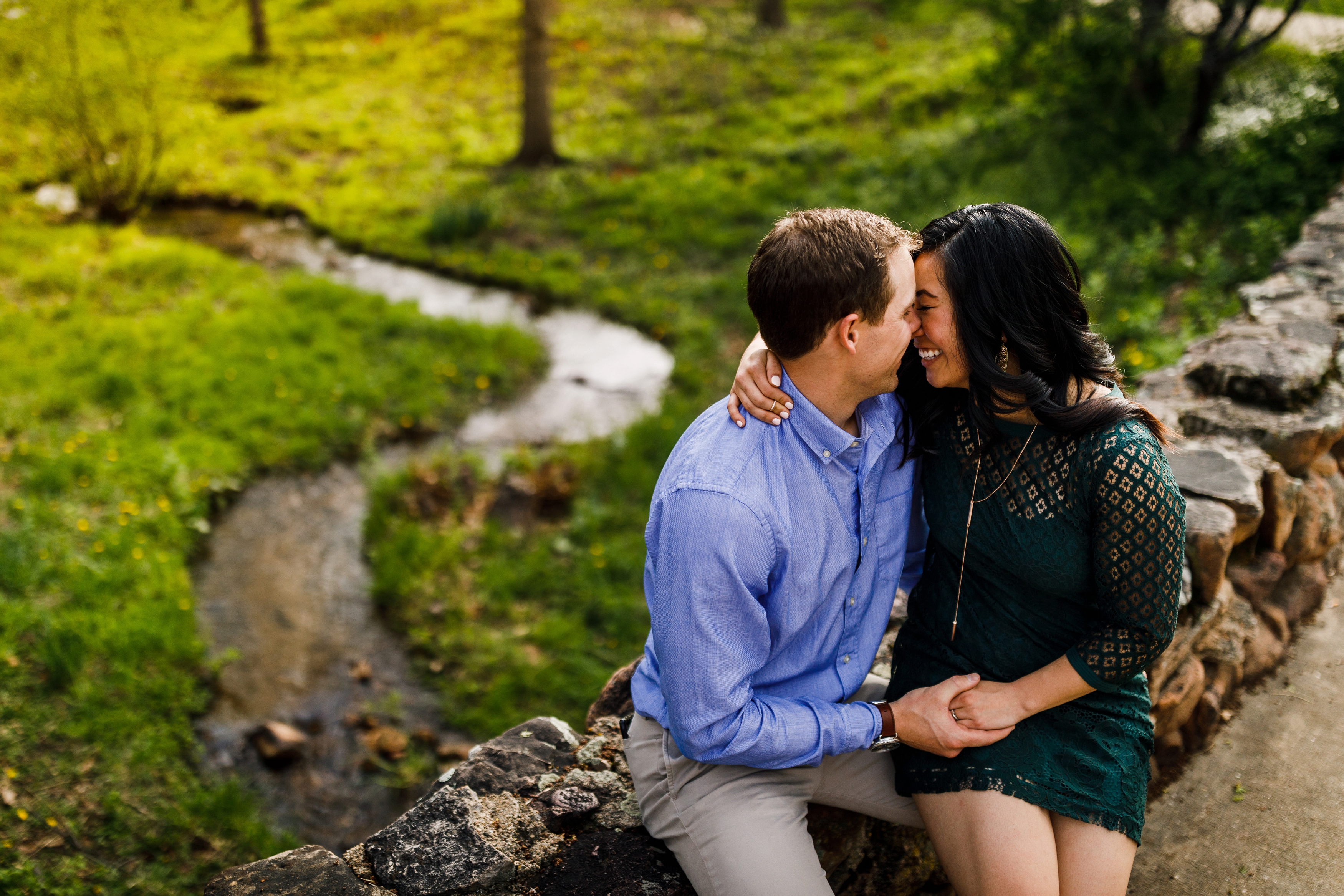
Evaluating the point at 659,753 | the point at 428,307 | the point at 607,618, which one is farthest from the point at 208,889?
the point at 428,307

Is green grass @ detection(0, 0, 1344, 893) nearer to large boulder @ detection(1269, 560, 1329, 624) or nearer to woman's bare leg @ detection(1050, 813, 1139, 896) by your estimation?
large boulder @ detection(1269, 560, 1329, 624)

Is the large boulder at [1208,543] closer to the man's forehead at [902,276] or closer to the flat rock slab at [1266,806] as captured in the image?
the flat rock slab at [1266,806]

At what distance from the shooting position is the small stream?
4.28 metres

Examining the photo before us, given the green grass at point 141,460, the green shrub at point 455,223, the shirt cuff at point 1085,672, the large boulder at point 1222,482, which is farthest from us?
the green shrub at point 455,223

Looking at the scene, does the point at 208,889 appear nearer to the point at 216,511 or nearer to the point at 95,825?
the point at 95,825

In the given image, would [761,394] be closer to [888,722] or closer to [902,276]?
[902,276]

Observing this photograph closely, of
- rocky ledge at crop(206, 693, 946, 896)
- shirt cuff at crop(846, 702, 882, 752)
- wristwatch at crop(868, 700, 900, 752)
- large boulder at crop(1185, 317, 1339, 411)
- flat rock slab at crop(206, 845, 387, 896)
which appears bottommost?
rocky ledge at crop(206, 693, 946, 896)

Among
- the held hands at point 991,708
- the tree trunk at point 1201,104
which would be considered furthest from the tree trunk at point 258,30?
the held hands at point 991,708

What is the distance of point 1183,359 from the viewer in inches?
163

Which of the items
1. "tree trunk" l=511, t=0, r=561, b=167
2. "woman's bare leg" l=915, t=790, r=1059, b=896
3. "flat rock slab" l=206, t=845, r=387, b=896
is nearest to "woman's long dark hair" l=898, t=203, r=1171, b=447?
"woman's bare leg" l=915, t=790, r=1059, b=896

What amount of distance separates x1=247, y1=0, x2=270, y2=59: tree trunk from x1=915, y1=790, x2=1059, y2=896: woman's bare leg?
15.8 m

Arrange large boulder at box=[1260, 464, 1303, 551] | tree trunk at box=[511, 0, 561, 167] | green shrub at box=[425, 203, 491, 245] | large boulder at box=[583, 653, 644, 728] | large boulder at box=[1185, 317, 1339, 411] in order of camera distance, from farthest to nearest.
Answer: tree trunk at box=[511, 0, 561, 167]
green shrub at box=[425, 203, 491, 245]
large boulder at box=[1185, 317, 1339, 411]
large boulder at box=[1260, 464, 1303, 551]
large boulder at box=[583, 653, 644, 728]

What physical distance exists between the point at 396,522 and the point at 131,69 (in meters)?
6.13

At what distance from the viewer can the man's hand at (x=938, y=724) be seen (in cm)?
217
